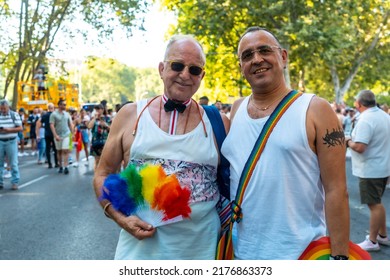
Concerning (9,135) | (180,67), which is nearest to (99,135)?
(9,135)

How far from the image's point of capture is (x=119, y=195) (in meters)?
2.34

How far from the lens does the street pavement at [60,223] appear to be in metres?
5.25

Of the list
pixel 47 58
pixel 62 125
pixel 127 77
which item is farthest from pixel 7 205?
pixel 127 77

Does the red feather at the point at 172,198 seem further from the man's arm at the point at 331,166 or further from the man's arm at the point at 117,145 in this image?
the man's arm at the point at 331,166

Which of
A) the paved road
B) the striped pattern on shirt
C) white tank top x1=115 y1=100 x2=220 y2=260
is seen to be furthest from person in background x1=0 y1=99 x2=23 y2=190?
white tank top x1=115 y1=100 x2=220 y2=260

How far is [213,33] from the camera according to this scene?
2303 centimetres

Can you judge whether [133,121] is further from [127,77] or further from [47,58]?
[127,77]

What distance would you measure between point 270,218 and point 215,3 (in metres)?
21.1

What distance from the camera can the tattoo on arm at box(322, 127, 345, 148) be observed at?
7.32 feet

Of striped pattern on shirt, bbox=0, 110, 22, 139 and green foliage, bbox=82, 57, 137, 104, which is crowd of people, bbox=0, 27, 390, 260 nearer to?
striped pattern on shirt, bbox=0, 110, 22, 139

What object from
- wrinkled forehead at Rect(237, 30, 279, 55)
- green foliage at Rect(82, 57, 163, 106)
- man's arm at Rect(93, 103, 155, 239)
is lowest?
green foliage at Rect(82, 57, 163, 106)

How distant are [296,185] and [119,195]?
815 millimetres

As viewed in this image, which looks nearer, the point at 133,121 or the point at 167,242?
the point at 167,242
